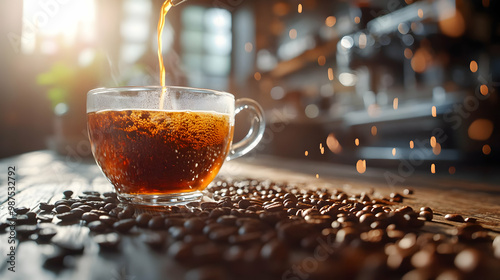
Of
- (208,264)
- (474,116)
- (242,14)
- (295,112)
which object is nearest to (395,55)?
(474,116)

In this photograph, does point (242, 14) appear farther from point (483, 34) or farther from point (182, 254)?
point (182, 254)

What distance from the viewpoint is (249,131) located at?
0.92 metres

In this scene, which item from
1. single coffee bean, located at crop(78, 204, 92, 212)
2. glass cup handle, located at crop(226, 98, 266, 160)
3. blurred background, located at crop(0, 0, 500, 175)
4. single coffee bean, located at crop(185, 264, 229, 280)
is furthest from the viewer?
blurred background, located at crop(0, 0, 500, 175)

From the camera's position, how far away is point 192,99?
2.38 feet

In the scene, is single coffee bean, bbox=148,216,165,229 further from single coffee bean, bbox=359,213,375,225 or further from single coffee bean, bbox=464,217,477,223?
single coffee bean, bbox=464,217,477,223

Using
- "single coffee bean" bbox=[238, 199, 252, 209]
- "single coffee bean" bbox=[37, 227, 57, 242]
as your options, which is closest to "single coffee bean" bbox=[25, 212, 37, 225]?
"single coffee bean" bbox=[37, 227, 57, 242]

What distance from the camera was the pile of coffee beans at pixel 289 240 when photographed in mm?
356

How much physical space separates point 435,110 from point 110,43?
6025 mm

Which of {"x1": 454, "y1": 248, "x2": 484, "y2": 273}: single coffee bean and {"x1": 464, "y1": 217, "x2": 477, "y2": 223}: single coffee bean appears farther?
{"x1": 464, "y1": 217, "x2": 477, "y2": 223}: single coffee bean

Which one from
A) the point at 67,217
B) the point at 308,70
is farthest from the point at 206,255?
the point at 308,70

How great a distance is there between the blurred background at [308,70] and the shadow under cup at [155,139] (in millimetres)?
665

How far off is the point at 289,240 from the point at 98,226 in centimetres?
28

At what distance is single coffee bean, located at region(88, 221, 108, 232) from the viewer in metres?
0.53

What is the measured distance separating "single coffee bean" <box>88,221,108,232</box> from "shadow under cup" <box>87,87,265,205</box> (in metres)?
0.17
